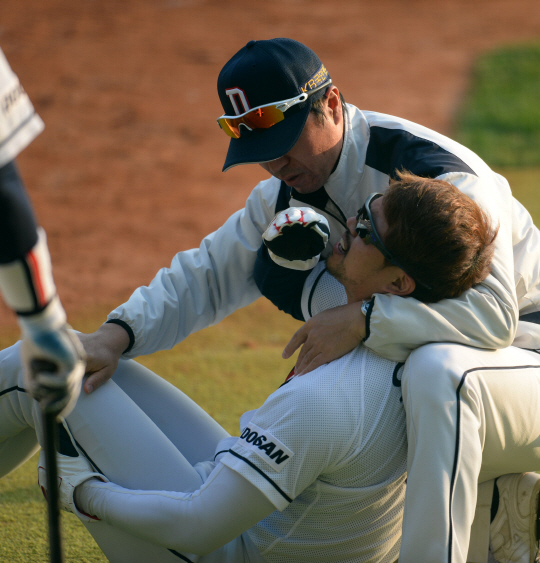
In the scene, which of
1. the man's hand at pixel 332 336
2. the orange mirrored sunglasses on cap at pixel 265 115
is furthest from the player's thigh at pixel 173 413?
the orange mirrored sunglasses on cap at pixel 265 115

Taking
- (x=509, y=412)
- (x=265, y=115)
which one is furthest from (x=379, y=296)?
(x=265, y=115)

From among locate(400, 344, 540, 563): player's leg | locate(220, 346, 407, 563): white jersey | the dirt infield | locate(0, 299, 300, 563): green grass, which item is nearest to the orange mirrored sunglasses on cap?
locate(220, 346, 407, 563): white jersey

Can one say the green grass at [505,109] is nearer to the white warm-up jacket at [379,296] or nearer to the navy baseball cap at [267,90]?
the white warm-up jacket at [379,296]

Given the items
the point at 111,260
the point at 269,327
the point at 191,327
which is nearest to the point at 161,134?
the point at 111,260

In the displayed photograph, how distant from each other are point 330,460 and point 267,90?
3.70ft

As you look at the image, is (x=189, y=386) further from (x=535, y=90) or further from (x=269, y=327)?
(x=535, y=90)

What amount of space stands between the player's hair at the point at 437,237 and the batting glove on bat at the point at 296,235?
0.23m

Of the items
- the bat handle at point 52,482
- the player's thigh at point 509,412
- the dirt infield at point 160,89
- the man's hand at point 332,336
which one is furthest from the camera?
the dirt infield at point 160,89

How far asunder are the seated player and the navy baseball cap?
417mm

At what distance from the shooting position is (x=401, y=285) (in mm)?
1800

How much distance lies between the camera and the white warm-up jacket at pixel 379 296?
1.70 m

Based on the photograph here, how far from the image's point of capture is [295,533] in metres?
1.75

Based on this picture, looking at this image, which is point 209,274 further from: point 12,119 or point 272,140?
point 12,119

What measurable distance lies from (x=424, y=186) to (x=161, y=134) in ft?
24.8
